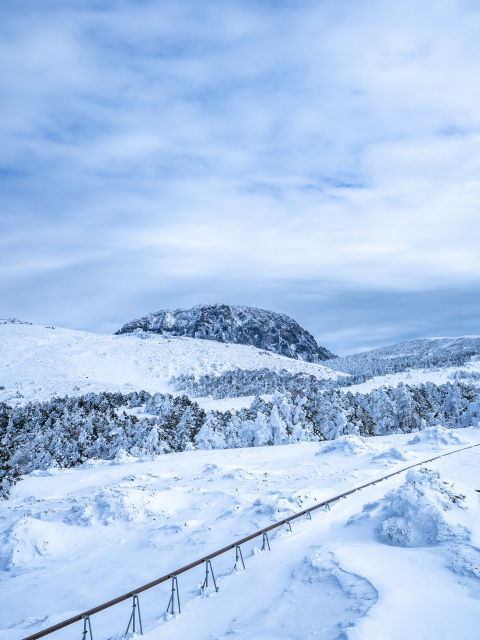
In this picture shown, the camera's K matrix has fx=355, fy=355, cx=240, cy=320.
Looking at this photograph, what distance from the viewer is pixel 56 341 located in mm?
136000

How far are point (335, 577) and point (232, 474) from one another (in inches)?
576

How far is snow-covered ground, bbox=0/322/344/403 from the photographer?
287 ft

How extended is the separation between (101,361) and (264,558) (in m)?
119

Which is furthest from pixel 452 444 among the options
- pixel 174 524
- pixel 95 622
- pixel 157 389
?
pixel 157 389

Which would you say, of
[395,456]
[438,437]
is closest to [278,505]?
[395,456]

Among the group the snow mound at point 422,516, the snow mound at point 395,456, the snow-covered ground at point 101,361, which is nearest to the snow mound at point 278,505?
the snow mound at point 422,516

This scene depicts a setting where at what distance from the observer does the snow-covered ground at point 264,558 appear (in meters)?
7.32

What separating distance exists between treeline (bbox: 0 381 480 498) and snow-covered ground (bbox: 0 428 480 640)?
42.4 feet

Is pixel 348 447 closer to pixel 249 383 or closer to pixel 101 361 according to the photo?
pixel 249 383

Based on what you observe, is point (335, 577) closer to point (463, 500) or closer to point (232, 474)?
point (463, 500)

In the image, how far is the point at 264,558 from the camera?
10641 millimetres

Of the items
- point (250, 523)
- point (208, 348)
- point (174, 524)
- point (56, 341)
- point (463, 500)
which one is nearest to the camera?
point (463, 500)

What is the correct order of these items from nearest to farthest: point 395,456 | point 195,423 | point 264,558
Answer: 1. point 264,558
2. point 395,456
3. point 195,423

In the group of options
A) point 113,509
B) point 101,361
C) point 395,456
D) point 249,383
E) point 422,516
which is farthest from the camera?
point 101,361
